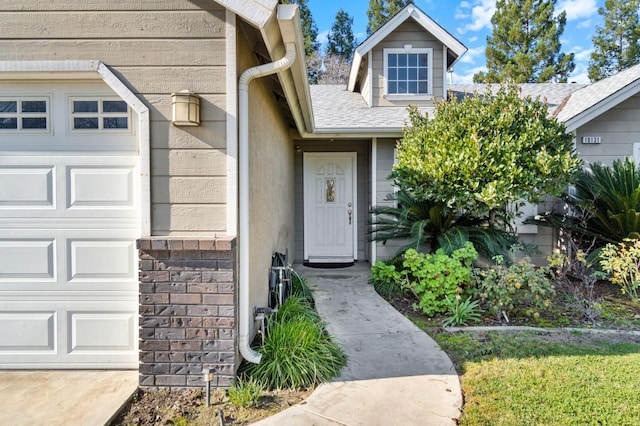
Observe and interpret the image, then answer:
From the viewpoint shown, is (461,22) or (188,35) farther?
(461,22)

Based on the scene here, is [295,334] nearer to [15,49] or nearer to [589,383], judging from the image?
[589,383]

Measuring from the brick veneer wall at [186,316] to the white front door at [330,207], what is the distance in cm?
457

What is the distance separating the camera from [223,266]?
2.53 meters

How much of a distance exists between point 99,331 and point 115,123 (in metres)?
1.65

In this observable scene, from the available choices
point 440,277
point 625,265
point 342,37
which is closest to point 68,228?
point 440,277

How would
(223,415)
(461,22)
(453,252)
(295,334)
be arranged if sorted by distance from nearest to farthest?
1. (223,415)
2. (295,334)
3. (453,252)
4. (461,22)

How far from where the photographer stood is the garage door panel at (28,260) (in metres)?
2.79

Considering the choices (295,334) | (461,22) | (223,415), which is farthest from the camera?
(461,22)

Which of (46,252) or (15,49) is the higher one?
(15,49)

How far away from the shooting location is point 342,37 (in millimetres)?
20656

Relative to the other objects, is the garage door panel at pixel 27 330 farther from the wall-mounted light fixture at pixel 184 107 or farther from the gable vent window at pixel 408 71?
the gable vent window at pixel 408 71

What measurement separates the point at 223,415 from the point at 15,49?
2.94m

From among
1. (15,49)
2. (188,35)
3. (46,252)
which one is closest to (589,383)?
(188,35)

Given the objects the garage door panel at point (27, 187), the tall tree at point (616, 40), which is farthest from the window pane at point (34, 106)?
the tall tree at point (616, 40)
